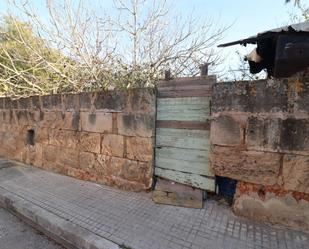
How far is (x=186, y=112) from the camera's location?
3.08 metres

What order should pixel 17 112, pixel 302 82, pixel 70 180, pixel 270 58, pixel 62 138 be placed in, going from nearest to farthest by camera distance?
pixel 302 82, pixel 270 58, pixel 70 180, pixel 62 138, pixel 17 112

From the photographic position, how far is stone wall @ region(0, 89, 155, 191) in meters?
3.39

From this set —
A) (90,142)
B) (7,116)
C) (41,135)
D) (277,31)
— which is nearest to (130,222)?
(90,142)

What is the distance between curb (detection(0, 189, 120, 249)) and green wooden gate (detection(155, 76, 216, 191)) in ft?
4.31

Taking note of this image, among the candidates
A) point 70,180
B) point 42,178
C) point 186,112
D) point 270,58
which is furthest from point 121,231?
point 270,58

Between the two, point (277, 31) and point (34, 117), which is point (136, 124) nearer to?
point (277, 31)

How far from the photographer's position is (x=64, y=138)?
4348 mm

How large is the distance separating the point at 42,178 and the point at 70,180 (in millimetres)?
596

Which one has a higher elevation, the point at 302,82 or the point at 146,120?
the point at 302,82

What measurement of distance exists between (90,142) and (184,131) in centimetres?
180

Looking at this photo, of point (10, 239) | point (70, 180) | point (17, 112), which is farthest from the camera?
point (17, 112)

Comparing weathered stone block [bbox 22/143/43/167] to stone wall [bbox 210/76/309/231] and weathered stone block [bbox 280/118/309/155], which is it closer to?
stone wall [bbox 210/76/309/231]

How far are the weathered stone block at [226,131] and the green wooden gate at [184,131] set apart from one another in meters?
0.15

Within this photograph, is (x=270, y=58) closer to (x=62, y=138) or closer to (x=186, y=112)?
(x=186, y=112)
